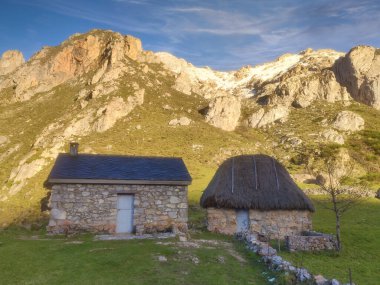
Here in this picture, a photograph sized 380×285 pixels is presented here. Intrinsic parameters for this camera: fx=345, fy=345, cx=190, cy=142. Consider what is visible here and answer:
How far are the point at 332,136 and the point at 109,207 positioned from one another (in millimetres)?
62834

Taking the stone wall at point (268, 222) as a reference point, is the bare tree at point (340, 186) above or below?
above

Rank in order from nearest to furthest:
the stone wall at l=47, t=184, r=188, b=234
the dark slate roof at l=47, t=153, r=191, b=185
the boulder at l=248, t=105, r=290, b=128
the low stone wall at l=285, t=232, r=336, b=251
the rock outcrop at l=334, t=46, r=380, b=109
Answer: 1. the low stone wall at l=285, t=232, r=336, b=251
2. the stone wall at l=47, t=184, r=188, b=234
3. the dark slate roof at l=47, t=153, r=191, b=185
4. the boulder at l=248, t=105, r=290, b=128
5. the rock outcrop at l=334, t=46, r=380, b=109

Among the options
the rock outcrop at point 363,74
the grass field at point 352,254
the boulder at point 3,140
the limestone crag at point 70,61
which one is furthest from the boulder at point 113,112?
the rock outcrop at point 363,74

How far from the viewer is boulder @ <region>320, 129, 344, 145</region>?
230 ft

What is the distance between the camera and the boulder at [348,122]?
76875mm

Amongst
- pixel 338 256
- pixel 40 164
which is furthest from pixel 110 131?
pixel 338 256

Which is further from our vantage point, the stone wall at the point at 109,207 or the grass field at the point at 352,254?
the stone wall at the point at 109,207

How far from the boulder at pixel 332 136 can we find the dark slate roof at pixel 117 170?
56.5 m

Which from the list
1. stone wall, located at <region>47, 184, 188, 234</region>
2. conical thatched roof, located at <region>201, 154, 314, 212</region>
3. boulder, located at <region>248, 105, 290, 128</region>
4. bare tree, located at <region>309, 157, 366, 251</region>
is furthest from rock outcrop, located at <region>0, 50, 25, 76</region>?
stone wall, located at <region>47, 184, 188, 234</region>

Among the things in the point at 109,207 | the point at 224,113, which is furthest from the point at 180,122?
the point at 109,207

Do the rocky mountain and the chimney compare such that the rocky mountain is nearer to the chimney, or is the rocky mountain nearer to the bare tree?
the bare tree

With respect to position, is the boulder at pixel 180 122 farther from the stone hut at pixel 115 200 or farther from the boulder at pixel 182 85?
the stone hut at pixel 115 200

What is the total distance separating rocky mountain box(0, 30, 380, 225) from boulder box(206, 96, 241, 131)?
0.28 m

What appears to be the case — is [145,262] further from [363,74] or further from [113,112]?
[363,74]
